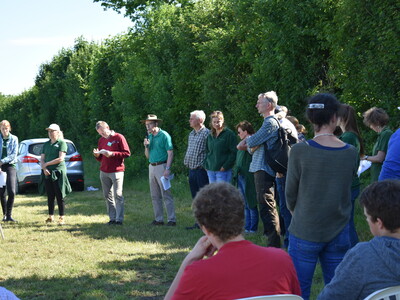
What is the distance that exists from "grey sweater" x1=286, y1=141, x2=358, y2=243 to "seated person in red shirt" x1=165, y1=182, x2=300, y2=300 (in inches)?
52.9

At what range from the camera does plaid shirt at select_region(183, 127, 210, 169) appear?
974 centimetres

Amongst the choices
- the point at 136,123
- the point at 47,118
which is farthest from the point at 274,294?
Result: the point at 47,118

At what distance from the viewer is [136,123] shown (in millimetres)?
21031

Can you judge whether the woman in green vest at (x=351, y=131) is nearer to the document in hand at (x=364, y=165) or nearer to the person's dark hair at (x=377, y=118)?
the document in hand at (x=364, y=165)

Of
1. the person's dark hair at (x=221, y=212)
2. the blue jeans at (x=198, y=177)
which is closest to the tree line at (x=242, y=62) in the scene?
the blue jeans at (x=198, y=177)

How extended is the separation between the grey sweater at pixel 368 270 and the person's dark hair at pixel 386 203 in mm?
85

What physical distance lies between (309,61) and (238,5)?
9.95 ft

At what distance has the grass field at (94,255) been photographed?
6.32 metres

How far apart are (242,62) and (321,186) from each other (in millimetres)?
9876

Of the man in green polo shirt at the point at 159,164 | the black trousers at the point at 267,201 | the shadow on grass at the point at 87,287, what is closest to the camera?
the shadow on grass at the point at 87,287

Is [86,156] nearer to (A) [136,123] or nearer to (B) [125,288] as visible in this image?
(A) [136,123]

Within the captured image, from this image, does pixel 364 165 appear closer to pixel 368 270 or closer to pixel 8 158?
pixel 368 270

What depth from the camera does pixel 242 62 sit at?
44.8 ft

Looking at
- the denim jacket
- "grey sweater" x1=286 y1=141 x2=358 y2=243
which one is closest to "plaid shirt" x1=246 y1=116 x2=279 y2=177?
"grey sweater" x1=286 y1=141 x2=358 y2=243
